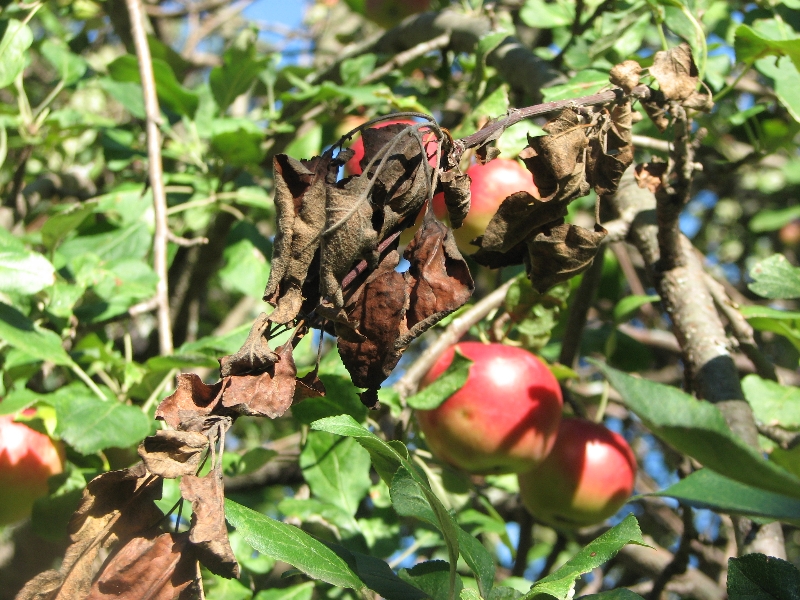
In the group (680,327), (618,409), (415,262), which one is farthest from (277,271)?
(618,409)

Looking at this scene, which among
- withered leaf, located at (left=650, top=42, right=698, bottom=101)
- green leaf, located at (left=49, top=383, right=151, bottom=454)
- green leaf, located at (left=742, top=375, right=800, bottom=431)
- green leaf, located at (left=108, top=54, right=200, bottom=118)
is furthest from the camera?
green leaf, located at (left=108, top=54, right=200, bottom=118)

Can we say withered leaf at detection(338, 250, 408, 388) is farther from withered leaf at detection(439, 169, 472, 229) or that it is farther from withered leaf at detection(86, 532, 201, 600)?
withered leaf at detection(86, 532, 201, 600)

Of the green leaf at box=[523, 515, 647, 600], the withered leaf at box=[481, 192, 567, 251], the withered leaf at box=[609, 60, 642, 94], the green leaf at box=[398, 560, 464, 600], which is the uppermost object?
the withered leaf at box=[609, 60, 642, 94]

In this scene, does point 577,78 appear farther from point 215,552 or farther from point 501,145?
point 215,552

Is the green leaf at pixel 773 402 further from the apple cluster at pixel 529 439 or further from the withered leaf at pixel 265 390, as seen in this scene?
the withered leaf at pixel 265 390

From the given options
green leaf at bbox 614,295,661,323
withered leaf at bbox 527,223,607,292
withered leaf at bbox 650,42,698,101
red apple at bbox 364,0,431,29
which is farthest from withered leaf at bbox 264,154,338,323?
red apple at bbox 364,0,431,29

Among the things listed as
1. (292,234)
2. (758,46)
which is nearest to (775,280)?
(758,46)

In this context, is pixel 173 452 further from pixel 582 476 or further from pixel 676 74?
pixel 582 476
